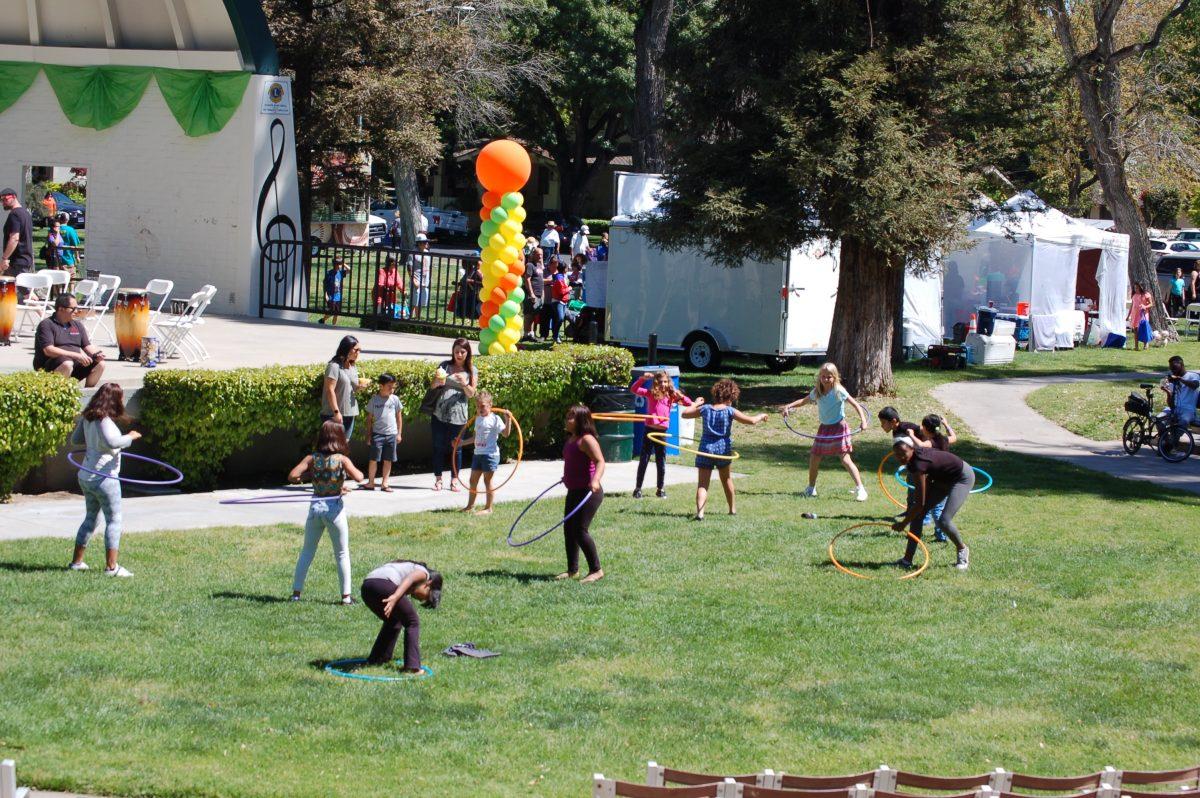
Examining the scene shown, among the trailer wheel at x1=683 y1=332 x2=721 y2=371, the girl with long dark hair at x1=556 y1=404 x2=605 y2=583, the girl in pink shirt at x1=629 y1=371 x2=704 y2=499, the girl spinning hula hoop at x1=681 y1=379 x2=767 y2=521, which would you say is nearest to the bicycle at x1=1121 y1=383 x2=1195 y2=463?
the girl in pink shirt at x1=629 y1=371 x2=704 y2=499

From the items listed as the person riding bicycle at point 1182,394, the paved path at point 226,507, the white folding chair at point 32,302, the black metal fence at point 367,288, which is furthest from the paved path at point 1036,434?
the white folding chair at point 32,302

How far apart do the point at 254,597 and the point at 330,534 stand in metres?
0.86

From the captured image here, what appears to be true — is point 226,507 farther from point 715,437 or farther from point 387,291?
point 387,291

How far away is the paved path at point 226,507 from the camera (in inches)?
501

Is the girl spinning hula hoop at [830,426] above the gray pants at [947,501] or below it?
above

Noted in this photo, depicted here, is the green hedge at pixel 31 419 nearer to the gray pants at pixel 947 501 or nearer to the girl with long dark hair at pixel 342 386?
the girl with long dark hair at pixel 342 386

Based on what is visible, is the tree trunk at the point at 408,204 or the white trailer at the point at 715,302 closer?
the white trailer at the point at 715,302

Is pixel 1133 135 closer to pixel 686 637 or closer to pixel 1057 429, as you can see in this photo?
pixel 1057 429

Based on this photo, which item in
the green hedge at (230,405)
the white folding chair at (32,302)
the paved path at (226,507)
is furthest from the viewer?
the white folding chair at (32,302)

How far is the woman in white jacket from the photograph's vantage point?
34.6ft

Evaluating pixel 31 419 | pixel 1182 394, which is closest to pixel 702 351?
pixel 1182 394

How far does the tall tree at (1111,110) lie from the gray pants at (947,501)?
20293 mm

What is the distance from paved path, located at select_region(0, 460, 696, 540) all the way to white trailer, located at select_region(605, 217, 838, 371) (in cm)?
1017

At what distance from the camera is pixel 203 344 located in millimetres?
19531
